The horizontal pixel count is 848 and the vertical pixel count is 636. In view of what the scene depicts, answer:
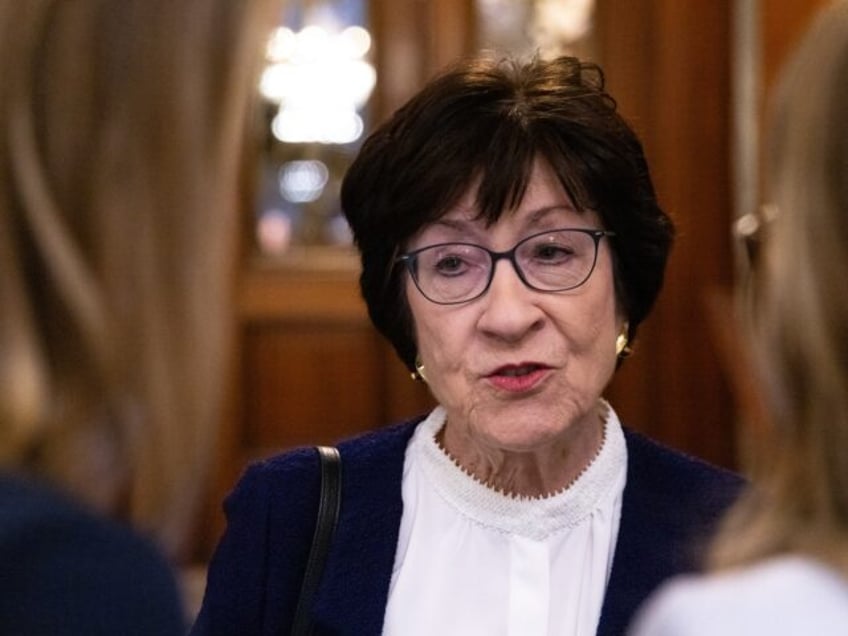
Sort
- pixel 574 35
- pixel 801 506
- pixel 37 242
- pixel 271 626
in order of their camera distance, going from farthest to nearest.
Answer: pixel 574 35, pixel 271 626, pixel 801 506, pixel 37 242

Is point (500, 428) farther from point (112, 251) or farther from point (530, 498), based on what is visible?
point (112, 251)

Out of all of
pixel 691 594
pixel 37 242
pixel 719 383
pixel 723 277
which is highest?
pixel 37 242

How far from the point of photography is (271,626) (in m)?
1.83

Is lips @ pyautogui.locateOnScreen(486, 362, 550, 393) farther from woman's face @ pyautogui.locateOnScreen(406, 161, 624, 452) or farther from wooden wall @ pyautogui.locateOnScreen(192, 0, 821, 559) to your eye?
wooden wall @ pyautogui.locateOnScreen(192, 0, 821, 559)

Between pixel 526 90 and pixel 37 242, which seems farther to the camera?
pixel 526 90

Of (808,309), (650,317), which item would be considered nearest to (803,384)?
(808,309)

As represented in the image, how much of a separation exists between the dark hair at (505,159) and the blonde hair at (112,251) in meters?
0.94

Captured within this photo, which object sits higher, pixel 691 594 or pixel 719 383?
pixel 691 594

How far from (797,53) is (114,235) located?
0.50 meters

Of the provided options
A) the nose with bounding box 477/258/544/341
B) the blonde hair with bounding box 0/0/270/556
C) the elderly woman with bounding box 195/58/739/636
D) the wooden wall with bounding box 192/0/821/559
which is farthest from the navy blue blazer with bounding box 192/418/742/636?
the wooden wall with bounding box 192/0/821/559

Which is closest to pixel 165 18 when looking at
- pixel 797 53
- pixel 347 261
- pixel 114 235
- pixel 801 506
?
pixel 114 235

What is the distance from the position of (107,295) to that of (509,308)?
1.00m

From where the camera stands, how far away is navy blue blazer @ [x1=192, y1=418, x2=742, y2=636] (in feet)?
5.78

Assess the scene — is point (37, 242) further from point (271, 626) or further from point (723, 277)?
point (723, 277)
